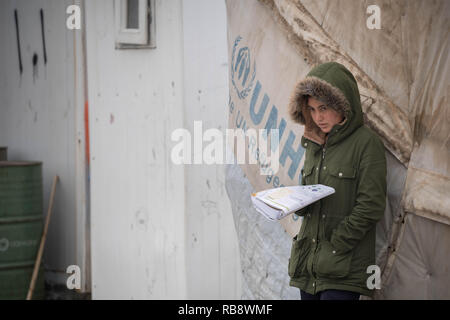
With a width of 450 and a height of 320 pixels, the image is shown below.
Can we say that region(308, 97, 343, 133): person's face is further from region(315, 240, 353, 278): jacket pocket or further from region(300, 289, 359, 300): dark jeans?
region(300, 289, 359, 300): dark jeans

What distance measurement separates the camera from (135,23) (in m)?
4.50

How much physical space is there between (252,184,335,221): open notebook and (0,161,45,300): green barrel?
3142 millimetres

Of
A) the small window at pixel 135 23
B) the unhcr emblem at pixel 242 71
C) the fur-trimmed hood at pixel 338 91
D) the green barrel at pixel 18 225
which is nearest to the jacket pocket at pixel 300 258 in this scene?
the fur-trimmed hood at pixel 338 91

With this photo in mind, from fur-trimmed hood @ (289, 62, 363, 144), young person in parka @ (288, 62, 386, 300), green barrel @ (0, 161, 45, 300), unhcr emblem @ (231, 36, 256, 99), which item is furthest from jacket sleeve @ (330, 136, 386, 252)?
green barrel @ (0, 161, 45, 300)

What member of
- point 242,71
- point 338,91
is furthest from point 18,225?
point 338,91

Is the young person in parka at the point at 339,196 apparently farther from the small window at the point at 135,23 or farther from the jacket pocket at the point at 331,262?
the small window at the point at 135,23

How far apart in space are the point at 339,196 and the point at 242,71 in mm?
1330

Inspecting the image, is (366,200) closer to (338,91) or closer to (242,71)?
(338,91)

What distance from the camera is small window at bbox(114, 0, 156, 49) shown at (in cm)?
438

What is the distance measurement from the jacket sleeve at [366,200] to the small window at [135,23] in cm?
257

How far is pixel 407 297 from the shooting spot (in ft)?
7.70

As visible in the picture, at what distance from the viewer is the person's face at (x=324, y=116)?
229cm
